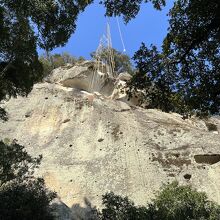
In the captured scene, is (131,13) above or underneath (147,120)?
underneath

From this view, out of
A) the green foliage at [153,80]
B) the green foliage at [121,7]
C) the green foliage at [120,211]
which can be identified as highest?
the green foliage at [121,7]

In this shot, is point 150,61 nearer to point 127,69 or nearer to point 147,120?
point 147,120

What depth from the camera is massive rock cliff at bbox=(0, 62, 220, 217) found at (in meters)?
21.1

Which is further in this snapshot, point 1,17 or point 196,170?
point 196,170

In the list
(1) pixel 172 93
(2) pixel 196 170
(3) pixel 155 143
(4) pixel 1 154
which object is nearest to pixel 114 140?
(3) pixel 155 143

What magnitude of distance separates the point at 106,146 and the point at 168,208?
27.0 feet

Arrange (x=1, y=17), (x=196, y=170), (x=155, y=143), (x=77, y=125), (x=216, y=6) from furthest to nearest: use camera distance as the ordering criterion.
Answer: (x=77, y=125), (x=155, y=143), (x=196, y=170), (x=1, y=17), (x=216, y=6)

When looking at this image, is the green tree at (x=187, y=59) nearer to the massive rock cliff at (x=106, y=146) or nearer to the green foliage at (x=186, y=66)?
the green foliage at (x=186, y=66)

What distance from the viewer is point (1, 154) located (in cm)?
1430

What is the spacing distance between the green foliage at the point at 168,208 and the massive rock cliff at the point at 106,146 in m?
2.46

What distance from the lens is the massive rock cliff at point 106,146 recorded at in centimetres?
2109

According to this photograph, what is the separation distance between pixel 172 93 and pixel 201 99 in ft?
2.99

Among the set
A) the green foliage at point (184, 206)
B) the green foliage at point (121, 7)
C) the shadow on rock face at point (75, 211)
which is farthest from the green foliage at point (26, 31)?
the green foliage at point (184, 206)

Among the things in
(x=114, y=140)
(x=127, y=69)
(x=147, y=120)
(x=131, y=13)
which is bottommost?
(x=131, y=13)
